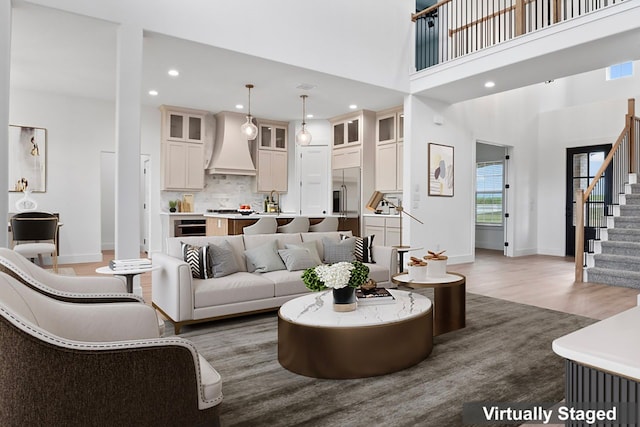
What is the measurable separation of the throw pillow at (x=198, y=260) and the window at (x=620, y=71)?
8.99m

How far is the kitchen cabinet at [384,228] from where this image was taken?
7.31m

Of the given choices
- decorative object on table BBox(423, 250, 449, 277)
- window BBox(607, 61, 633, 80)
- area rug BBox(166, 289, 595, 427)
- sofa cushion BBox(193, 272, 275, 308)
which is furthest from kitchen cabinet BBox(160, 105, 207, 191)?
window BBox(607, 61, 633, 80)

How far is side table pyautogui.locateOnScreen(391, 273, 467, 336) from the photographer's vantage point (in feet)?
11.3

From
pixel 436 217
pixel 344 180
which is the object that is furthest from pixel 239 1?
pixel 436 217

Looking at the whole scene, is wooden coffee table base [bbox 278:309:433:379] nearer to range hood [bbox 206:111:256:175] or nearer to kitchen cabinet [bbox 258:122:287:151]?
range hood [bbox 206:111:256:175]

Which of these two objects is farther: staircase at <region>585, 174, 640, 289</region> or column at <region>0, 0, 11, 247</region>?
staircase at <region>585, 174, 640, 289</region>

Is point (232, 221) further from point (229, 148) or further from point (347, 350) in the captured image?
point (347, 350)

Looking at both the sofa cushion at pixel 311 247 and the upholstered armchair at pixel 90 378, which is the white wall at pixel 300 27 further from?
the upholstered armchair at pixel 90 378

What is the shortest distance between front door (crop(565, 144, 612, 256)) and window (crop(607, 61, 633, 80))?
1.43 meters

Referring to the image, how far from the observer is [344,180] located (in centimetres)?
839

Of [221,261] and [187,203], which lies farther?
[187,203]

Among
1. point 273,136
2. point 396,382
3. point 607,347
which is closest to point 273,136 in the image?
point 273,136

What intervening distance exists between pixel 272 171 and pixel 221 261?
530cm

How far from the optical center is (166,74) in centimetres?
600
